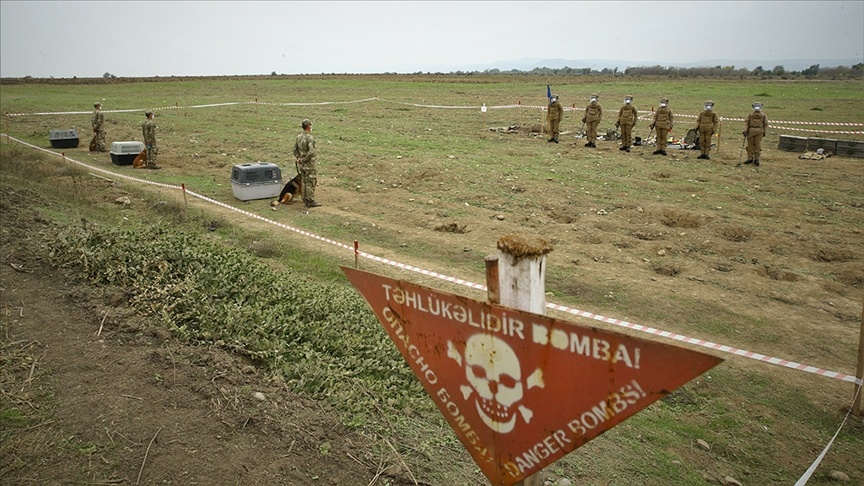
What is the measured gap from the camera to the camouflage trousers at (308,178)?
39.5ft

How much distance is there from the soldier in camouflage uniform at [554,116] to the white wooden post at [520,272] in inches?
719

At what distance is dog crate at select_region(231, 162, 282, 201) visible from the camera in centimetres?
1258

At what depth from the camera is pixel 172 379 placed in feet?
15.6

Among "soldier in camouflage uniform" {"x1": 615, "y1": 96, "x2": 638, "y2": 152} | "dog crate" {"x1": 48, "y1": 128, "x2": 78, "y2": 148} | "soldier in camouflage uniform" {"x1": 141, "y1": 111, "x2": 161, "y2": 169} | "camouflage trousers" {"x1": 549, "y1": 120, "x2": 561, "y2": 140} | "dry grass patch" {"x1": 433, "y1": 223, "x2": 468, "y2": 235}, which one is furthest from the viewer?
"camouflage trousers" {"x1": 549, "y1": 120, "x2": 561, "y2": 140}

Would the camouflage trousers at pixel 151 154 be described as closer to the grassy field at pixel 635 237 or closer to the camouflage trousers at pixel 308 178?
the grassy field at pixel 635 237

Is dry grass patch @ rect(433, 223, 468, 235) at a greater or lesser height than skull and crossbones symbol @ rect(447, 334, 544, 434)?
lesser

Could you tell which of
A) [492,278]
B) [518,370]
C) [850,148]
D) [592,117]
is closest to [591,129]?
[592,117]

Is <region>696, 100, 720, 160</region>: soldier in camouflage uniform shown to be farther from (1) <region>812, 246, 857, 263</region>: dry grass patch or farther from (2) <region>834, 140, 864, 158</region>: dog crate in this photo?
(1) <region>812, 246, 857, 263</region>: dry grass patch

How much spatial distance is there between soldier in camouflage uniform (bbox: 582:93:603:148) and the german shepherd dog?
10.4 meters

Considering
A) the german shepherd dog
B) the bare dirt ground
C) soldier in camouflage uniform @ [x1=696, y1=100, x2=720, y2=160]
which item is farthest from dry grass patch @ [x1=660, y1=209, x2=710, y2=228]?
the bare dirt ground

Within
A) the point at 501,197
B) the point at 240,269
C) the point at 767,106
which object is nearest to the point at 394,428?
the point at 240,269

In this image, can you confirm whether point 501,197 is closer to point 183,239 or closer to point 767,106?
point 183,239

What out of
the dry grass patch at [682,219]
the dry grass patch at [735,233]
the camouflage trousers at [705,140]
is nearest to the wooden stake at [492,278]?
the dry grass patch at [735,233]

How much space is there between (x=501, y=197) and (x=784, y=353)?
23.0ft
